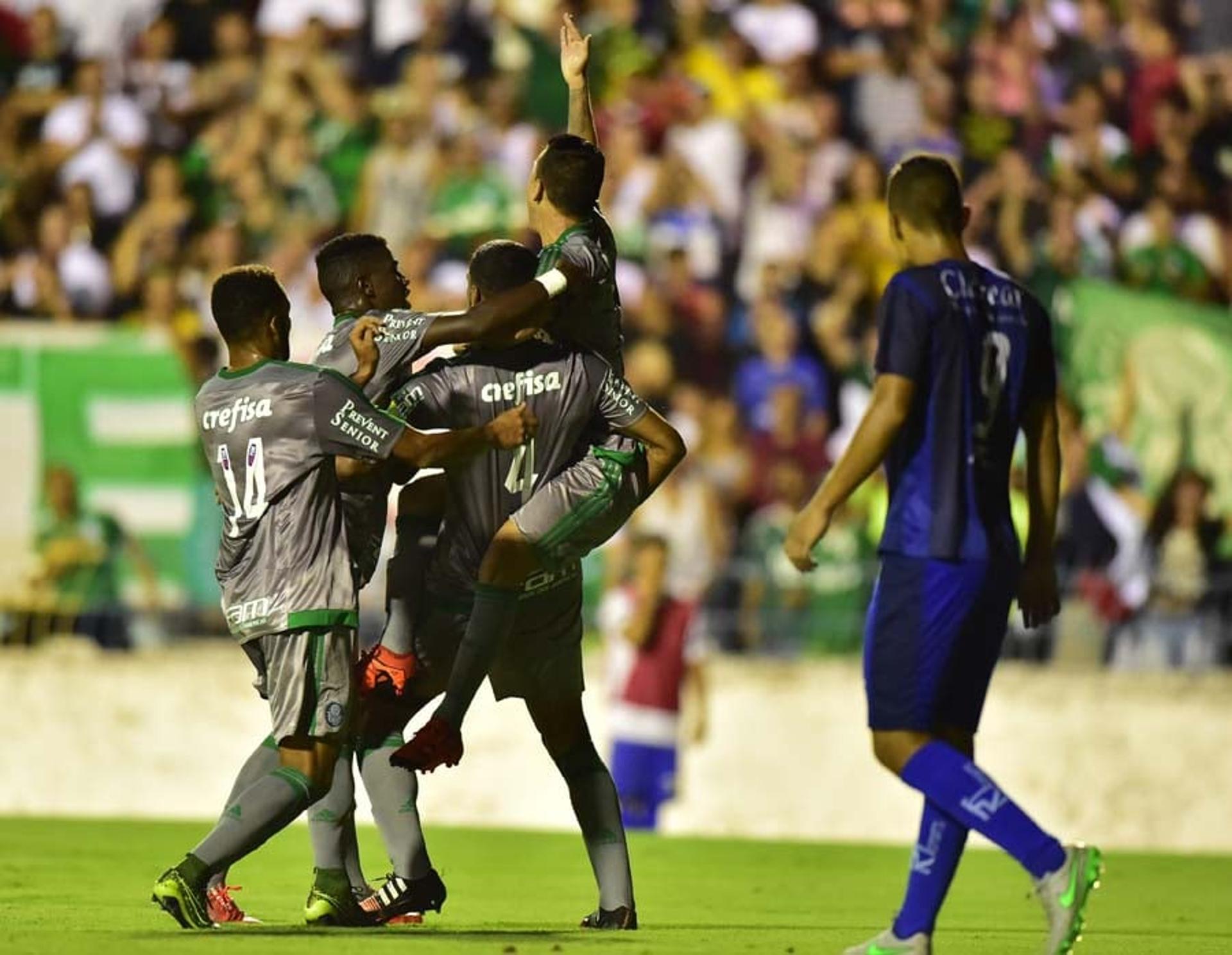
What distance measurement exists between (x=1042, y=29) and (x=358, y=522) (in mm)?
12739

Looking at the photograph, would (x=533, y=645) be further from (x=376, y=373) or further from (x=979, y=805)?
(x=979, y=805)

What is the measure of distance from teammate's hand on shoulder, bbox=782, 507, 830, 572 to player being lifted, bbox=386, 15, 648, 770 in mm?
1550

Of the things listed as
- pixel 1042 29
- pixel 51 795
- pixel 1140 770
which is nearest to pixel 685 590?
pixel 1140 770

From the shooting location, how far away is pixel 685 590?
50.7ft

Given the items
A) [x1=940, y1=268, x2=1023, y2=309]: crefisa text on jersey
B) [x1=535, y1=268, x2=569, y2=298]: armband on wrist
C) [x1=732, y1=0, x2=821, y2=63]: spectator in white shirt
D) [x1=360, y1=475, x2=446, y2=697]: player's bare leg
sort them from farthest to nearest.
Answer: [x1=732, y1=0, x2=821, y2=63]: spectator in white shirt → [x1=360, y1=475, x2=446, y2=697]: player's bare leg → [x1=535, y1=268, x2=569, y2=298]: armband on wrist → [x1=940, y1=268, x2=1023, y2=309]: crefisa text on jersey

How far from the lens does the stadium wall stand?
15.5m

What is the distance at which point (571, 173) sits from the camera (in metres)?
7.91

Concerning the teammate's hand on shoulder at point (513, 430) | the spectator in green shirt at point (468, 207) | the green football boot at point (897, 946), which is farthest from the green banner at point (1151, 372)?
the green football boot at point (897, 946)

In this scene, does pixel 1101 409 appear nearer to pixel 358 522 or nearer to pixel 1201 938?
pixel 1201 938

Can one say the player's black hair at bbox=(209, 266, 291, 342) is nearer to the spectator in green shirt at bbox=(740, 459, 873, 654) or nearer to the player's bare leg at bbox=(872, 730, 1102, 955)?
the player's bare leg at bbox=(872, 730, 1102, 955)

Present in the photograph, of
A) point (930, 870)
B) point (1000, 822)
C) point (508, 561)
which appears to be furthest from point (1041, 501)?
point (508, 561)

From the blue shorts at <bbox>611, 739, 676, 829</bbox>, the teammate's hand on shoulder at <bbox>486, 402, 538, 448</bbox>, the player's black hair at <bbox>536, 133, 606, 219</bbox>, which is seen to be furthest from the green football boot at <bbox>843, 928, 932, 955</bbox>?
the blue shorts at <bbox>611, 739, 676, 829</bbox>

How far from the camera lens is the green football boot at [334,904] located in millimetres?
7621

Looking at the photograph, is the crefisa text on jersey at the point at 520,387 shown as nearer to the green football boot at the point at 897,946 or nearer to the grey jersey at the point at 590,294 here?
the grey jersey at the point at 590,294
